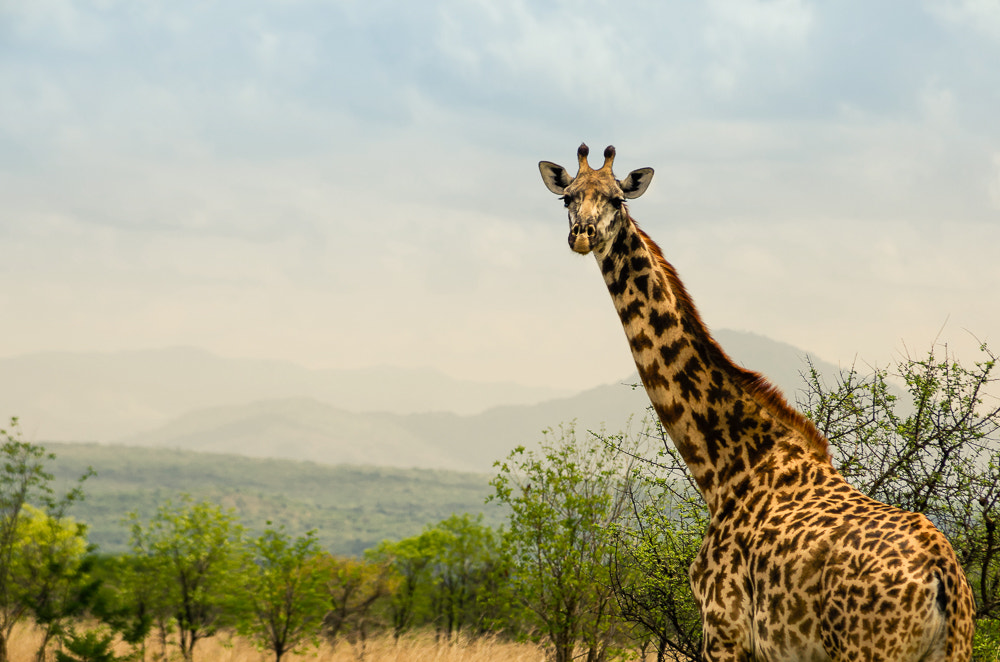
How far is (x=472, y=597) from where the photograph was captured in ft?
145

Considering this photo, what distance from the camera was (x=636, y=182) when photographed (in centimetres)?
834

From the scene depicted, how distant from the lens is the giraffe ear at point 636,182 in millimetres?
8281

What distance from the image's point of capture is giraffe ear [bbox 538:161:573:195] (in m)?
8.66

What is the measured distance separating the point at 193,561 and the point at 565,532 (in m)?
14.9

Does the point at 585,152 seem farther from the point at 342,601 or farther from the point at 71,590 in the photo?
the point at 342,601

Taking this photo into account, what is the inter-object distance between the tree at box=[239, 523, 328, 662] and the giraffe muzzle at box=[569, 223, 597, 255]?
73.3 feet

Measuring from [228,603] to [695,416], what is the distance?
24.9m

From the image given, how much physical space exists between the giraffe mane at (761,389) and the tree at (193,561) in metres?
24.0

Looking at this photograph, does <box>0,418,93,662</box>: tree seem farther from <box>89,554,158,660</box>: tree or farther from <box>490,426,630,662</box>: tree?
<box>490,426,630,662</box>: tree

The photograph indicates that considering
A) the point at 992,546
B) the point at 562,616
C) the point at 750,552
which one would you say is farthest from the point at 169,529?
the point at 750,552

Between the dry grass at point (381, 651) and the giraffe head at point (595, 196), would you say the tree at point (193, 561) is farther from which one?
the giraffe head at point (595, 196)

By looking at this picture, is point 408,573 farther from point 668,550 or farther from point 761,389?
point 761,389

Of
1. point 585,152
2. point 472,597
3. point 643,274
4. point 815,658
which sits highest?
point 585,152

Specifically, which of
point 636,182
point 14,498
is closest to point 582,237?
point 636,182
